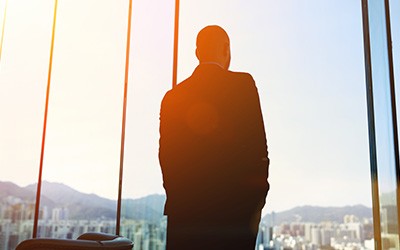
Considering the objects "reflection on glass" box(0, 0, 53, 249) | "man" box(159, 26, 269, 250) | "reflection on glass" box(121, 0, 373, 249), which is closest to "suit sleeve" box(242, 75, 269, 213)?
"man" box(159, 26, 269, 250)

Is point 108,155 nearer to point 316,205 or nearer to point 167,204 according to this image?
point 316,205

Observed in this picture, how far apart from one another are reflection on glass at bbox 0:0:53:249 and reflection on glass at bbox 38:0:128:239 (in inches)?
5.1

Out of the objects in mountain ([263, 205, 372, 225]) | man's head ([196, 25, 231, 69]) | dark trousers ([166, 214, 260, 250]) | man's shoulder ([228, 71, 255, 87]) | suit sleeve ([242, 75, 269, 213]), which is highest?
man's head ([196, 25, 231, 69])

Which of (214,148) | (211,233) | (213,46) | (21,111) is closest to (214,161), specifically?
(214,148)

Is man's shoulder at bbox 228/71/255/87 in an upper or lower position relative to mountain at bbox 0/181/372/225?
upper

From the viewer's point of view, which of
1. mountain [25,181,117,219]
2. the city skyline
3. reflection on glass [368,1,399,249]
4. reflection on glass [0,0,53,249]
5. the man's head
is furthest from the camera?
reflection on glass [0,0,53,249]

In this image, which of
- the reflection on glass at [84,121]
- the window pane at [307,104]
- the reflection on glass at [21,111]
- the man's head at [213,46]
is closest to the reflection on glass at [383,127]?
the window pane at [307,104]

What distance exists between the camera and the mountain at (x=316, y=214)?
3633mm

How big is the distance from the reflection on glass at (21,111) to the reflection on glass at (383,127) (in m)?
2.97

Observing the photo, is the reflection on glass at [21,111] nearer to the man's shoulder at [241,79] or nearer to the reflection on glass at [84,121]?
the reflection on glass at [84,121]

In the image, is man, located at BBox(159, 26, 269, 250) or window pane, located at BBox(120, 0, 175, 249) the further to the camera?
window pane, located at BBox(120, 0, 175, 249)

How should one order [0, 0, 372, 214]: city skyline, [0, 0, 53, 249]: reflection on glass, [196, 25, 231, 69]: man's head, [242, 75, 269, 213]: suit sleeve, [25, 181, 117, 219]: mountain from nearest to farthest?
[242, 75, 269, 213]: suit sleeve < [196, 25, 231, 69]: man's head < [0, 0, 372, 214]: city skyline < [25, 181, 117, 219]: mountain < [0, 0, 53, 249]: reflection on glass

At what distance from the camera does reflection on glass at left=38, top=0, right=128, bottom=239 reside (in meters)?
4.27

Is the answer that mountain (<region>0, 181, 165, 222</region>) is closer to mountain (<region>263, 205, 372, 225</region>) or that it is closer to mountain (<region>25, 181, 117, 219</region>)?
mountain (<region>25, 181, 117, 219</region>)
